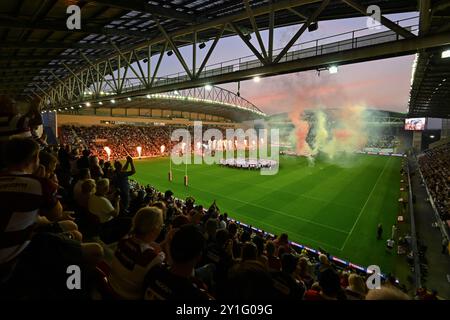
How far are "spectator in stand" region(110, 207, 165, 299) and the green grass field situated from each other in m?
14.6

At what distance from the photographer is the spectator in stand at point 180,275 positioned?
7.24 feet

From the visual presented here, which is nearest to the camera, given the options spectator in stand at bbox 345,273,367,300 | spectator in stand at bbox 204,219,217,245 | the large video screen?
spectator in stand at bbox 345,273,367,300

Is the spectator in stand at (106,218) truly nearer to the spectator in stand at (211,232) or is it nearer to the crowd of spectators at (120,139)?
the spectator in stand at (211,232)

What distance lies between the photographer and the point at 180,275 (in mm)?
2342

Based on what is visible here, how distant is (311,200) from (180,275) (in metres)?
24.8

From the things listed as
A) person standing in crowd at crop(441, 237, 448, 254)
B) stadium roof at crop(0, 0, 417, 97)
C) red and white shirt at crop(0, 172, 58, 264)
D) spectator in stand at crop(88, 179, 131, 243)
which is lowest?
person standing in crowd at crop(441, 237, 448, 254)

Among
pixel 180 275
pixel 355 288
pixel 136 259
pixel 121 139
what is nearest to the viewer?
pixel 180 275

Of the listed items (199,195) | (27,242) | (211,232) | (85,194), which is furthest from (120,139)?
(27,242)

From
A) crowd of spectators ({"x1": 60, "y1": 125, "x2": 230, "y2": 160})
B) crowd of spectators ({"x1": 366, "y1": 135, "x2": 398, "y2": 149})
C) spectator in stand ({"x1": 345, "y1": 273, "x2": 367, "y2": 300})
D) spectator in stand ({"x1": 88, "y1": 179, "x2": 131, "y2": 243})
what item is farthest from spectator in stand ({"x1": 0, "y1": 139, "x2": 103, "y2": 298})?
crowd of spectators ({"x1": 366, "y1": 135, "x2": 398, "y2": 149})

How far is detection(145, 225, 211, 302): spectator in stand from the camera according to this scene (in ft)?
7.24

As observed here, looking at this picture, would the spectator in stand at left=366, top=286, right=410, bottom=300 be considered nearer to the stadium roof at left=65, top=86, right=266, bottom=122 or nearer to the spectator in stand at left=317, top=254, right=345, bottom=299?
the spectator in stand at left=317, top=254, right=345, bottom=299

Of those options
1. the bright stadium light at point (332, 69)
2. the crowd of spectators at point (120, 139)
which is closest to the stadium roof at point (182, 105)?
Result: the crowd of spectators at point (120, 139)

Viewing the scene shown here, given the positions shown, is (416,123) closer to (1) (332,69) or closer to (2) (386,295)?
(1) (332,69)
